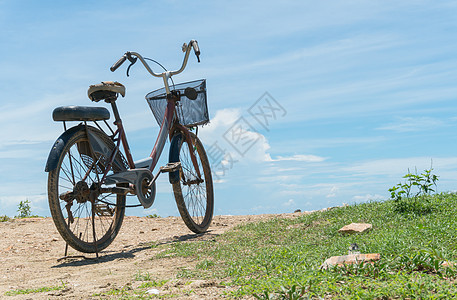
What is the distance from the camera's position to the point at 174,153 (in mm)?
7250

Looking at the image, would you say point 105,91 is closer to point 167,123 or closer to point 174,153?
point 167,123

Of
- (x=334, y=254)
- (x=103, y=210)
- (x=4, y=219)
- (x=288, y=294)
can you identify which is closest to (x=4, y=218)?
(x=4, y=219)

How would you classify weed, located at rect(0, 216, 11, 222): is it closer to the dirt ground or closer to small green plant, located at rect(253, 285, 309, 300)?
the dirt ground

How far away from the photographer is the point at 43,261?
6.17 m

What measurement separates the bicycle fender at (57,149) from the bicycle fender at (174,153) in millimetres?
1805

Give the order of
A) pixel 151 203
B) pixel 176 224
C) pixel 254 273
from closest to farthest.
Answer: pixel 254 273
pixel 151 203
pixel 176 224

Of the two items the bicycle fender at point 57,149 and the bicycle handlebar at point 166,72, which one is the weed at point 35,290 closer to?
the bicycle fender at point 57,149

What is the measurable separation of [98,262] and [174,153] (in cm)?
225

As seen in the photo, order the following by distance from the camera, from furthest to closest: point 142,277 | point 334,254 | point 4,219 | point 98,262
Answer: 1. point 4,219
2. point 98,262
3. point 334,254
4. point 142,277

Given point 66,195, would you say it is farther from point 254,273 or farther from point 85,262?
point 254,273

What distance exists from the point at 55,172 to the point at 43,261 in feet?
5.18

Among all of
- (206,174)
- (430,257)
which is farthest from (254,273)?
(206,174)

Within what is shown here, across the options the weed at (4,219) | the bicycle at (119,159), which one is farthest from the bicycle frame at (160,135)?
the weed at (4,219)

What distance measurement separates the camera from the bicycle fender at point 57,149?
5.40m
